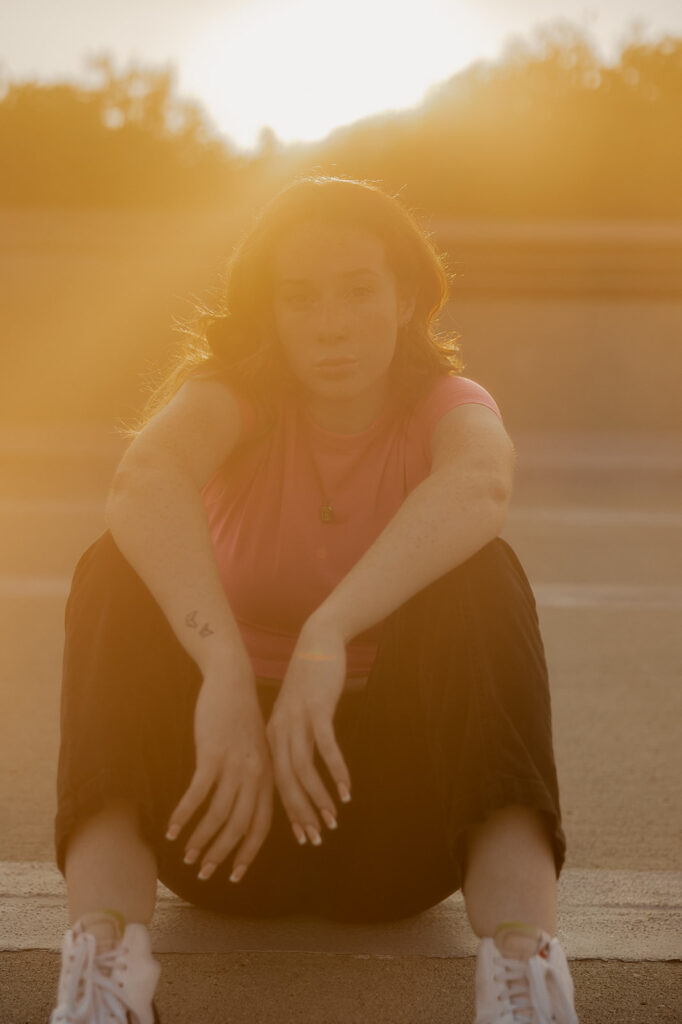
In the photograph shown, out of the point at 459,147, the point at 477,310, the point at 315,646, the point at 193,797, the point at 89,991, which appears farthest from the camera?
the point at 459,147

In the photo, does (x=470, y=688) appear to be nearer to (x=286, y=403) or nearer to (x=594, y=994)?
(x=594, y=994)

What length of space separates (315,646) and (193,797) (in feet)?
0.93

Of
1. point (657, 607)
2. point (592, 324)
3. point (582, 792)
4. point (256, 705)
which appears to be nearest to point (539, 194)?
point (592, 324)

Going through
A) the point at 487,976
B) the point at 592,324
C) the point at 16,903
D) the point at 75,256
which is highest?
the point at 487,976

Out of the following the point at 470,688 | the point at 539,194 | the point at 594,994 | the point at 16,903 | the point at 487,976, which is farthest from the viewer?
the point at 539,194

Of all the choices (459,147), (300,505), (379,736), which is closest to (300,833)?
(379,736)

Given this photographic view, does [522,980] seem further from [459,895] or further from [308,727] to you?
[459,895]

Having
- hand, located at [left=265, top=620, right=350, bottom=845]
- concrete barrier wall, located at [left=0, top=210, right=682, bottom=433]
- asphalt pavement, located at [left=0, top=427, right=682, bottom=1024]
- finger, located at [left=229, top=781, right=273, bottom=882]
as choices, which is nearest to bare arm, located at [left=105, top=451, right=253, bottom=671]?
hand, located at [left=265, top=620, right=350, bottom=845]

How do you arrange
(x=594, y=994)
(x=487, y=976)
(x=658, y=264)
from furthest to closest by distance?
1. (x=658, y=264)
2. (x=594, y=994)
3. (x=487, y=976)

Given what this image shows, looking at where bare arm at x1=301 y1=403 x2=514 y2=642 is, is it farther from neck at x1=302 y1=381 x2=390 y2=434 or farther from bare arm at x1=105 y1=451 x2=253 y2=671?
neck at x1=302 y1=381 x2=390 y2=434

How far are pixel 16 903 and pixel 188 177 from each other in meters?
23.9

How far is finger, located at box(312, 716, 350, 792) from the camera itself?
6.09 ft

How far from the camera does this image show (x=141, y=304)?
20094 millimetres

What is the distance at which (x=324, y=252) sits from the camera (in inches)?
94.9
